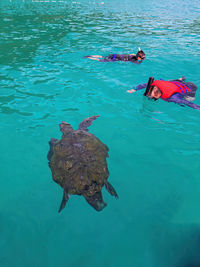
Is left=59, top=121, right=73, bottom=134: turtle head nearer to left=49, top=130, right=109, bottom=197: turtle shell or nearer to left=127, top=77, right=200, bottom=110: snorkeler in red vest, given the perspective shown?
left=49, top=130, right=109, bottom=197: turtle shell

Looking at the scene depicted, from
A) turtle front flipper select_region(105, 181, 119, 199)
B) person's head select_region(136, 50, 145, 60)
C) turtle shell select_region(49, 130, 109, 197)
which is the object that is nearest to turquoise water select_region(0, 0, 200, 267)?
turtle front flipper select_region(105, 181, 119, 199)

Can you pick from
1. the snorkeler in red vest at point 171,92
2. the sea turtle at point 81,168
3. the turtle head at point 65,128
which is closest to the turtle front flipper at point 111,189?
the sea turtle at point 81,168

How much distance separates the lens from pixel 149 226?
3596 millimetres

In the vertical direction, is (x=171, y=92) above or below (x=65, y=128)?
above

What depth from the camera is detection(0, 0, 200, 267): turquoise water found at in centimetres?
332

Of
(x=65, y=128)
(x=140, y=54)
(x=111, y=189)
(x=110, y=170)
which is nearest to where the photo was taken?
(x=111, y=189)

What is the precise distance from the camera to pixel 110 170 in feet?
15.4

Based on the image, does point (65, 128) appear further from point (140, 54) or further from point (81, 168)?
point (140, 54)

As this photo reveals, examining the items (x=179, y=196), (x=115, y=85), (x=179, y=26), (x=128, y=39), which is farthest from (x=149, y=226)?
(x=179, y=26)

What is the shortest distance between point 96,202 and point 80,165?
850mm

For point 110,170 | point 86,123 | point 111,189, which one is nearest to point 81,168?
point 111,189

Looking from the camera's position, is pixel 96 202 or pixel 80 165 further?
pixel 80 165

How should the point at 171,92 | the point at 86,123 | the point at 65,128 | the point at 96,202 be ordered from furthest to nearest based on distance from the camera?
the point at 171,92 < the point at 86,123 < the point at 65,128 < the point at 96,202

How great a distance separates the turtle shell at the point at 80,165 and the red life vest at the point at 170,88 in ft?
11.4
